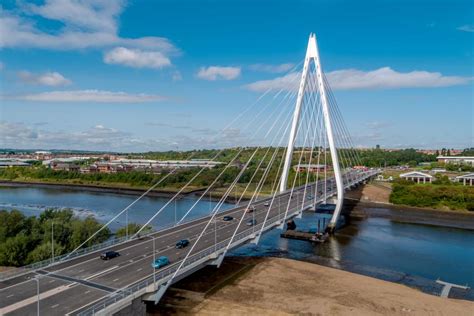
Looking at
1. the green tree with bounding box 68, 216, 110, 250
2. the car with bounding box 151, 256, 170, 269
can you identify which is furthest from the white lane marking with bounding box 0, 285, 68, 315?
the green tree with bounding box 68, 216, 110, 250

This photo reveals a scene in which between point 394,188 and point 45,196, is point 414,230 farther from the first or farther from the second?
point 45,196

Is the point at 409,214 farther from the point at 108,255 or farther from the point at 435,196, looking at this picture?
the point at 108,255

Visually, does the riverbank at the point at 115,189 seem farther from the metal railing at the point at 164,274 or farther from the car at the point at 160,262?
the car at the point at 160,262

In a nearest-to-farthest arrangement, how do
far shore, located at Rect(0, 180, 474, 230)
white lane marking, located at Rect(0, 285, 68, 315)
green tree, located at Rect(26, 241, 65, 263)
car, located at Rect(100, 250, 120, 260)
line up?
white lane marking, located at Rect(0, 285, 68, 315) → car, located at Rect(100, 250, 120, 260) → green tree, located at Rect(26, 241, 65, 263) → far shore, located at Rect(0, 180, 474, 230)

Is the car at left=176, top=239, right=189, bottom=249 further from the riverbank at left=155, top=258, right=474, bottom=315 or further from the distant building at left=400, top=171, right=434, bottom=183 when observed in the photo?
the distant building at left=400, top=171, right=434, bottom=183

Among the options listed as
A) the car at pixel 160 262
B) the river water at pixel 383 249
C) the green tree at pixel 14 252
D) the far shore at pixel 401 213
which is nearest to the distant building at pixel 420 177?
the far shore at pixel 401 213
